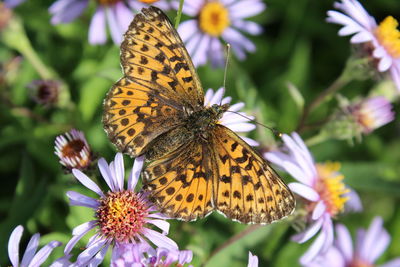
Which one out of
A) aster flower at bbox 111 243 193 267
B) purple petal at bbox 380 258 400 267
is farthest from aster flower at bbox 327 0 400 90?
aster flower at bbox 111 243 193 267

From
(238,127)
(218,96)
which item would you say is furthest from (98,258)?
(218,96)

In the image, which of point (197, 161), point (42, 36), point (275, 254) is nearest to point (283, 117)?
point (275, 254)

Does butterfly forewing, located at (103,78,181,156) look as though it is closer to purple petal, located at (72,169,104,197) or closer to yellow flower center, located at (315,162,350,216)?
purple petal, located at (72,169,104,197)

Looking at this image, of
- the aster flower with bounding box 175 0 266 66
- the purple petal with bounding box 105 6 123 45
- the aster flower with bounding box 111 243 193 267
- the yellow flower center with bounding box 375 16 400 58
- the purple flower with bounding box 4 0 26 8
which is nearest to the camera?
the aster flower with bounding box 111 243 193 267

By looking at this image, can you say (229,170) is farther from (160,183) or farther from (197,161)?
(160,183)

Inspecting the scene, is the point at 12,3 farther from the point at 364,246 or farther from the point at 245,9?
the point at 364,246

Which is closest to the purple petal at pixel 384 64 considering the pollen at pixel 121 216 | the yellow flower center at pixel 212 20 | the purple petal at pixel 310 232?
the purple petal at pixel 310 232
